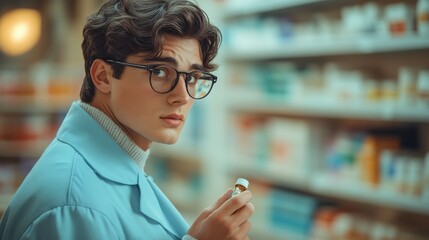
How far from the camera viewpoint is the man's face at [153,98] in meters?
1.17

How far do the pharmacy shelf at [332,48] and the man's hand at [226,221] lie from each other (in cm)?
191

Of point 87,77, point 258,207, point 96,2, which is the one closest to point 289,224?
point 258,207

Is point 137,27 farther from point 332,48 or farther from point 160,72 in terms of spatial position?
point 332,48

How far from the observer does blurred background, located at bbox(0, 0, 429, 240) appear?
9.52 feet

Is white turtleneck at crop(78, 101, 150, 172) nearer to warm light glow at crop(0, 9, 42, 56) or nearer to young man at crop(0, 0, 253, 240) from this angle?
young man at crop(0, 0, 253, 240)

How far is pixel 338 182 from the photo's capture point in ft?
10.6

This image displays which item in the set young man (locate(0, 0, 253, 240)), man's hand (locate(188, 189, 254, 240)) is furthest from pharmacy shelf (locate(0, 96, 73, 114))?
man's hand (locate(188, 189, 254, 240))

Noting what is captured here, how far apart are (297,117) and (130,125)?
114 inches

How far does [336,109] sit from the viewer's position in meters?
3.23

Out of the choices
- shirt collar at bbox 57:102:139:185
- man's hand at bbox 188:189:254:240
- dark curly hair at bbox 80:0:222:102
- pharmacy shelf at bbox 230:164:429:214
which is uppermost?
dark curly hair at bbox 80:0:222:102

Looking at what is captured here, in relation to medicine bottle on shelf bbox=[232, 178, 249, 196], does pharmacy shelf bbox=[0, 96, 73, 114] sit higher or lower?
higher

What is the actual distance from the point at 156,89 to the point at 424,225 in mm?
2507

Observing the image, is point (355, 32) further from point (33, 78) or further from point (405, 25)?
point (33, 78)

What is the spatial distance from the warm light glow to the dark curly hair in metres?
4.45
